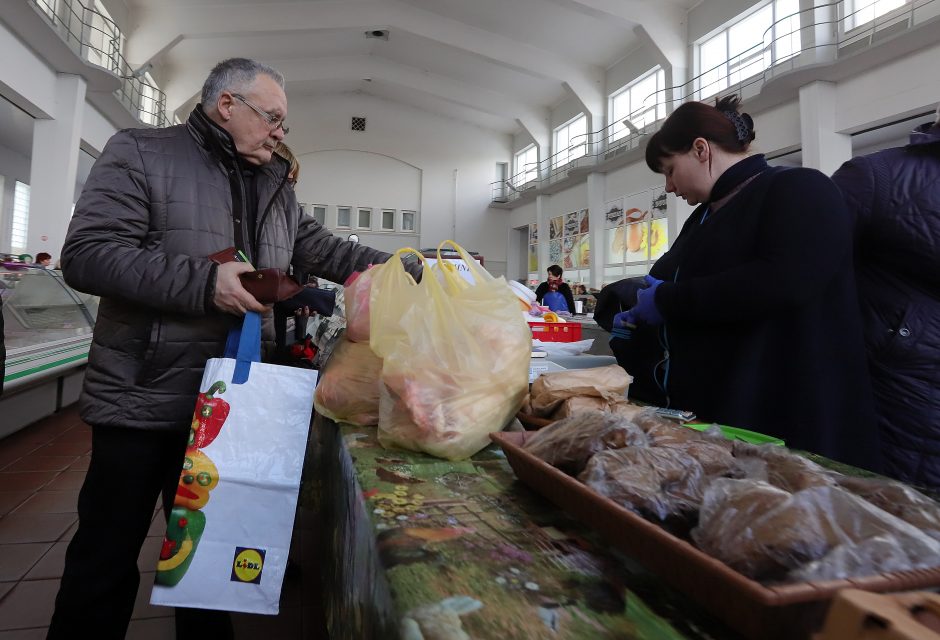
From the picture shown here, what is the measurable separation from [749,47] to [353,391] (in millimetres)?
11004

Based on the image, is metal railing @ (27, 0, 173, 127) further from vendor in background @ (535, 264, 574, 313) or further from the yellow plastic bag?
the yellow plastic bag

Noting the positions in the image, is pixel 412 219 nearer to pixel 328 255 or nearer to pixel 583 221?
pixel 583 221

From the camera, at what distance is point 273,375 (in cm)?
104

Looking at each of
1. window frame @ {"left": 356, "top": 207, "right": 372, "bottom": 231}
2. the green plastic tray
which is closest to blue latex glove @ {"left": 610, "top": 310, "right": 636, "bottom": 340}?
the green plastic tray

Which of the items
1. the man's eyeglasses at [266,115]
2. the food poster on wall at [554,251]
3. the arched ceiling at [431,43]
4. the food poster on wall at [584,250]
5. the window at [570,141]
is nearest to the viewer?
the man's eyeglasses at [266,115]

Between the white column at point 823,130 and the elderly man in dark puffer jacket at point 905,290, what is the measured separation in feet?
25.5

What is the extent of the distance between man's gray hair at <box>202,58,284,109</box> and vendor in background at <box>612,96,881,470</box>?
1122 millimetres

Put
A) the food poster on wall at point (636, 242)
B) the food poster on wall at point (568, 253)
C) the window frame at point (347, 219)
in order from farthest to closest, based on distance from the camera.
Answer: the window frame at point (347, 219)
the food poster on wall at point (568, 253)
the food poster on wall at point (636, 242)

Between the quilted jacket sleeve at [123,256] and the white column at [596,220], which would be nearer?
the quilted jacket sleeve at [123,256]

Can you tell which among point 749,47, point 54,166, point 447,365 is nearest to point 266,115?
point 447,365

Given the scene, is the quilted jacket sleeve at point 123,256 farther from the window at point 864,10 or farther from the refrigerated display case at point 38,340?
the window at point 864,10

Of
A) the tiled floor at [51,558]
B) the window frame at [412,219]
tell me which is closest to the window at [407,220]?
the window frame at [412,219]

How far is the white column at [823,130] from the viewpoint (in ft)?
25.0

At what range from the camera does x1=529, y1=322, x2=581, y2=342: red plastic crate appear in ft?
6.42
